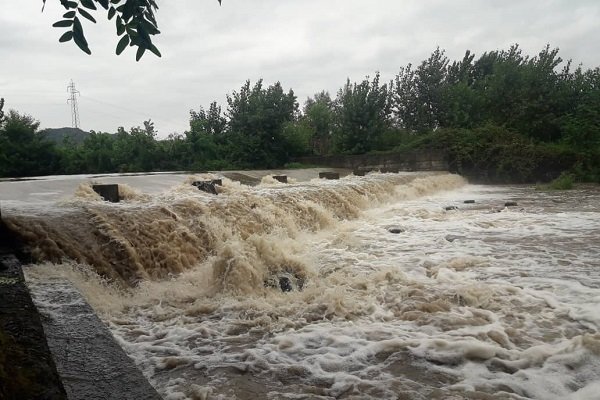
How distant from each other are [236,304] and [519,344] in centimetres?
229

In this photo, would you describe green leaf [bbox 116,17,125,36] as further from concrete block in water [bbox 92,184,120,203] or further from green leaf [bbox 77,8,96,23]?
concrete block in water [bbox 92,184,120,203]

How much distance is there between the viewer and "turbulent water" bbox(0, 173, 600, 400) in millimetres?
2549

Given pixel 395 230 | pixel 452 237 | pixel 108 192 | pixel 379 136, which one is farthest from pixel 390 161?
pixel 108 192

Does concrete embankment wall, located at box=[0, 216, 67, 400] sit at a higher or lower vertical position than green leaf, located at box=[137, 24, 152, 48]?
lower

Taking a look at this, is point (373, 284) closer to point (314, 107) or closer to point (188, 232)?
point (188, 232)

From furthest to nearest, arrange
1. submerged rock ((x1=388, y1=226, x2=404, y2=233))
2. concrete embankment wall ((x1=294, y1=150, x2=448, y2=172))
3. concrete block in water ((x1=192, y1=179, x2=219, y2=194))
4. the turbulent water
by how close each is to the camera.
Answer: concrete embankment wall ((x1=294, y1=150, x2=448, y2=172)) → concrete block in water ((x1=192, y1=179, x2=219, y2=194)) → submerged rock ((x1=388, y1=226, x2=404, y2=233)) → the turbulent water

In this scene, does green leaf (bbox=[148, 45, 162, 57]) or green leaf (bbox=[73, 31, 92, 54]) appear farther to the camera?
green leaf (bbox=[148, 45, 162, 57])

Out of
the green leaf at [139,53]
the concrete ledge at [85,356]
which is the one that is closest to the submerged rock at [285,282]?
the concrete ledge at [85,356]

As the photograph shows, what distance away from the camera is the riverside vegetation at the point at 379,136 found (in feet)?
62.3

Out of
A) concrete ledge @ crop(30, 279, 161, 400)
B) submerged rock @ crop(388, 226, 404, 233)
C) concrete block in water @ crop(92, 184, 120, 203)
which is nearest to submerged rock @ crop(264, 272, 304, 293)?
concrete ledge @ crop(30, 279, 161, 400)

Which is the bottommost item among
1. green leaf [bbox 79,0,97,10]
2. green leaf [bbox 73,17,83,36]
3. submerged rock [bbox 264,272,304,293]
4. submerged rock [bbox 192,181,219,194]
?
submerged rock [bbox 264,272,304,293]

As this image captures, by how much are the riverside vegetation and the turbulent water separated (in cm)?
1318

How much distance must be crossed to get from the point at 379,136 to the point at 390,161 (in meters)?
3.20

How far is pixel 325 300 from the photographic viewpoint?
12.7 feet
